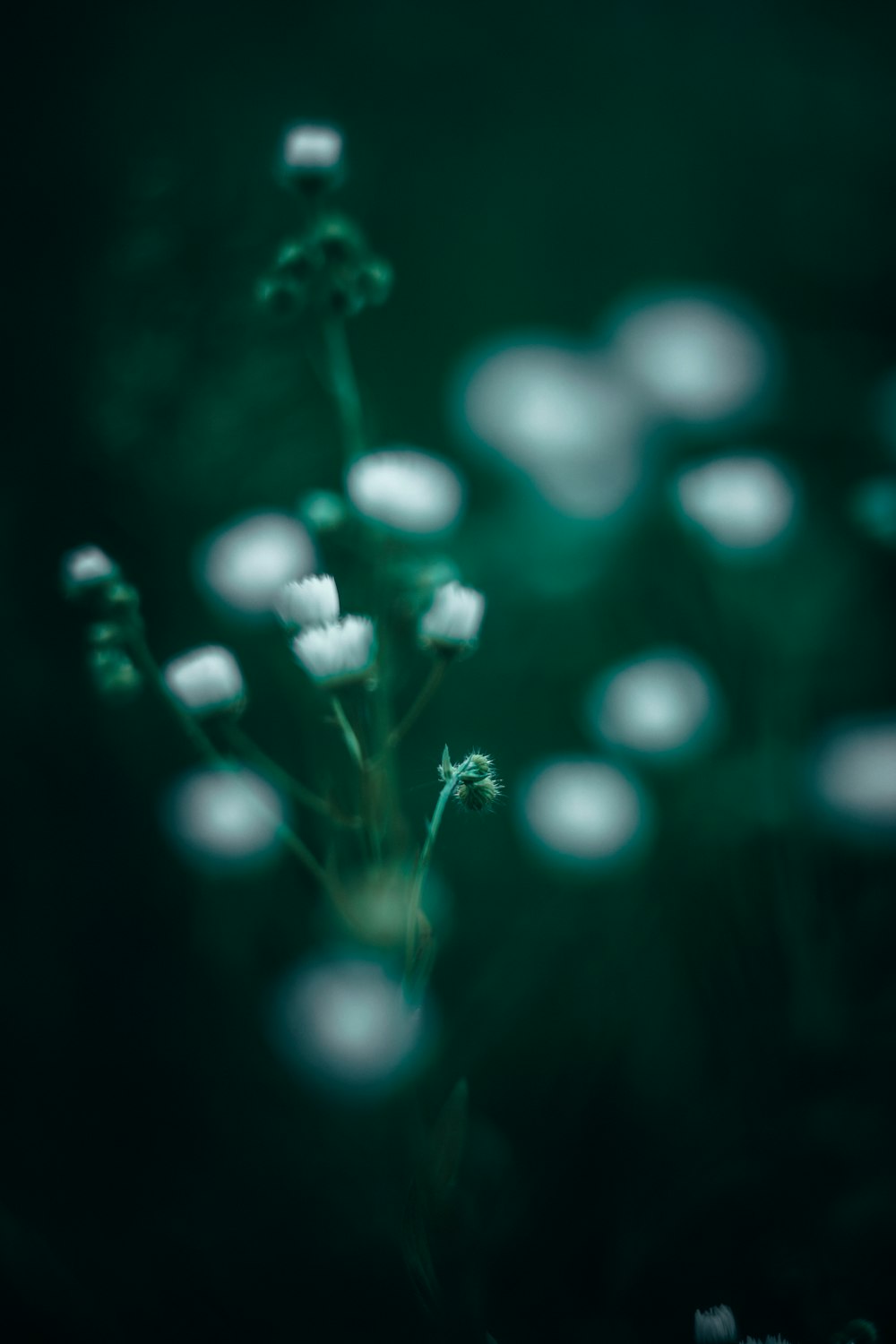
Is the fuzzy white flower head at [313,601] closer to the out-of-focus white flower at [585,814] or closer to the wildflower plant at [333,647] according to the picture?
the wildflower plant at [333,647]

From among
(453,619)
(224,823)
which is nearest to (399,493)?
(453,619)

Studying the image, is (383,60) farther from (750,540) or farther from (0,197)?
(750,540)

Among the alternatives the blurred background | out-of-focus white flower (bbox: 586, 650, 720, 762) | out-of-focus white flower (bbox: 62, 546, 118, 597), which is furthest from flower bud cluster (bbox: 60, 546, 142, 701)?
out-of-focus white flower (bbox: 586, 650, 720, 762)

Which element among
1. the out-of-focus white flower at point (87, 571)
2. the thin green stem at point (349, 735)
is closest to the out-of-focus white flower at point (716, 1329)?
the thin green stem at point (349, 735)

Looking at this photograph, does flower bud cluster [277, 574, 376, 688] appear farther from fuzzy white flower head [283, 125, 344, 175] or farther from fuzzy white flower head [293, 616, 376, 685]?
fuzzy white flower head [283, 125, 344, 175]

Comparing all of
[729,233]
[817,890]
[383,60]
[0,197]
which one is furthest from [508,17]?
[817,890]

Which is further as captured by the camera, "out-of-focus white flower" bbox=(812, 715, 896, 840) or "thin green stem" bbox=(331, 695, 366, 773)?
"out-of-focus white flower" bbox=(812, 715, 896, 840)

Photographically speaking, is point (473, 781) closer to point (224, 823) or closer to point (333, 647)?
point (333, 647)
